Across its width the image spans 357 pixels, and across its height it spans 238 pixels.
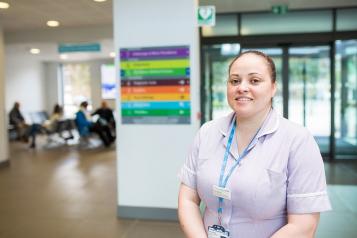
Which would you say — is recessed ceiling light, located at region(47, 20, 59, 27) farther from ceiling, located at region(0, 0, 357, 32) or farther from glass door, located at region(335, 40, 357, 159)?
glass door, located at region(335, 40, 357, 159)

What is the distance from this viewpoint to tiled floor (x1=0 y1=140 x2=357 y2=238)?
380 centimetres

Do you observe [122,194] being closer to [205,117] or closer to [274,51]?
[205,117]

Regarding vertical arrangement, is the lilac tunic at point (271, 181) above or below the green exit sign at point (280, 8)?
below

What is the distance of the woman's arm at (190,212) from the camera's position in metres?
1.50

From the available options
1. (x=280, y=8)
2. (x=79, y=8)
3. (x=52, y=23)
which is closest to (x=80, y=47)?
(x=52, y=23)

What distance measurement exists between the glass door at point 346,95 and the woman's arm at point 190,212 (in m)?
6.87

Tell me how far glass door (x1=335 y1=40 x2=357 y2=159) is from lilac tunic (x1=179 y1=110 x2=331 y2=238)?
22.6 ft

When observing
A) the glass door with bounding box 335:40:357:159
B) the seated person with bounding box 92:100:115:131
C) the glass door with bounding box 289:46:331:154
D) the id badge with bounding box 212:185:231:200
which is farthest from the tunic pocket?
the seated person with bounding box 92:100:115:131

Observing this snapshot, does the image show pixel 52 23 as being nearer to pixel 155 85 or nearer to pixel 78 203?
pixel 78 203

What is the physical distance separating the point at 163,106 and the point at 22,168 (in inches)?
176

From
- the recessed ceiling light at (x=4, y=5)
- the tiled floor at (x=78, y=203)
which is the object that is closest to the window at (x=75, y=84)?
the tiled floor at (x=78, y=203)

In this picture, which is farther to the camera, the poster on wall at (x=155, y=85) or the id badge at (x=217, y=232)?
the poster on wall at (x=155, y=85)

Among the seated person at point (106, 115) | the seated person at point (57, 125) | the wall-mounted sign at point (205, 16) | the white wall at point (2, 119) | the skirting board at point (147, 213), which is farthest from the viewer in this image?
the seated person at point (57, 125)

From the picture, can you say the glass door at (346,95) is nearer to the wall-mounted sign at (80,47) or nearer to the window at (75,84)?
the wall-mounted sign at (80,47)
